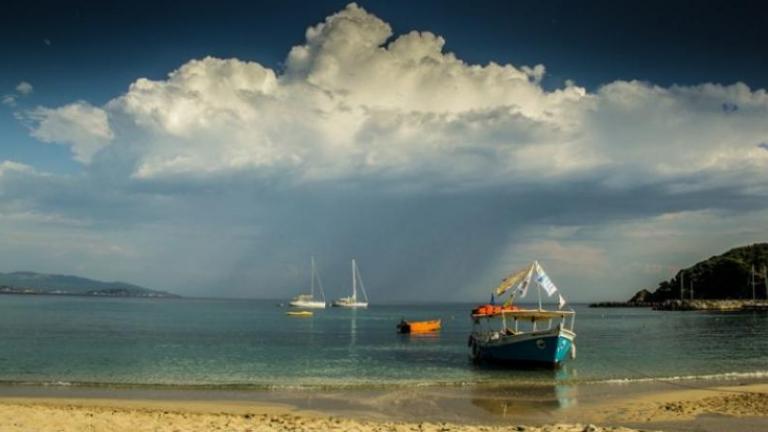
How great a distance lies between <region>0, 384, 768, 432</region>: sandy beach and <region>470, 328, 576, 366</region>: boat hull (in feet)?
30.4

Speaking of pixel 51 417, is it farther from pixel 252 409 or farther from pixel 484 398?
pixel 484 398

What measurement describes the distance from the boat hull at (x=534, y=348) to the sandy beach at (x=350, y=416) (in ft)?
Result: 30.4

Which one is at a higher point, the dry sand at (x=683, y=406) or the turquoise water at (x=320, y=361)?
the dry sand at (x=683, y=406)

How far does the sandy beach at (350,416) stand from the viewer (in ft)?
→ 60.6

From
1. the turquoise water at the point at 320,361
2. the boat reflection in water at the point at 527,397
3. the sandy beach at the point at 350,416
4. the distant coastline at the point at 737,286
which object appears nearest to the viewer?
the sandy beach at the point at 350,416

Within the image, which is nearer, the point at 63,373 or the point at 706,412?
the point at 706,412

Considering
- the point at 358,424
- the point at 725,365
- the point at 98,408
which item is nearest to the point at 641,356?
the point at 725,365

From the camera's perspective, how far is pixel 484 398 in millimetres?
27547

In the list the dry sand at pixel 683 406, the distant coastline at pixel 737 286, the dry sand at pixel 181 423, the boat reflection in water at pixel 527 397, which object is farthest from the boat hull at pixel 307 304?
the dry sand at pixel 181 423

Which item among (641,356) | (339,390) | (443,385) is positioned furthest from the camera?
(641,356)

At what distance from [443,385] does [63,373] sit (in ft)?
71.4

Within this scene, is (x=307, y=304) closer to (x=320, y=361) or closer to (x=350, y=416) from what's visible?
(x=320, y=361)

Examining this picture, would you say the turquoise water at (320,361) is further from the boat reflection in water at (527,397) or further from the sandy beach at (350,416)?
the sandy beach at (350,416)

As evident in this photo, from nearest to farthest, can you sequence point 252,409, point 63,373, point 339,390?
point 252,409 → point 339,390 → point 63,373
